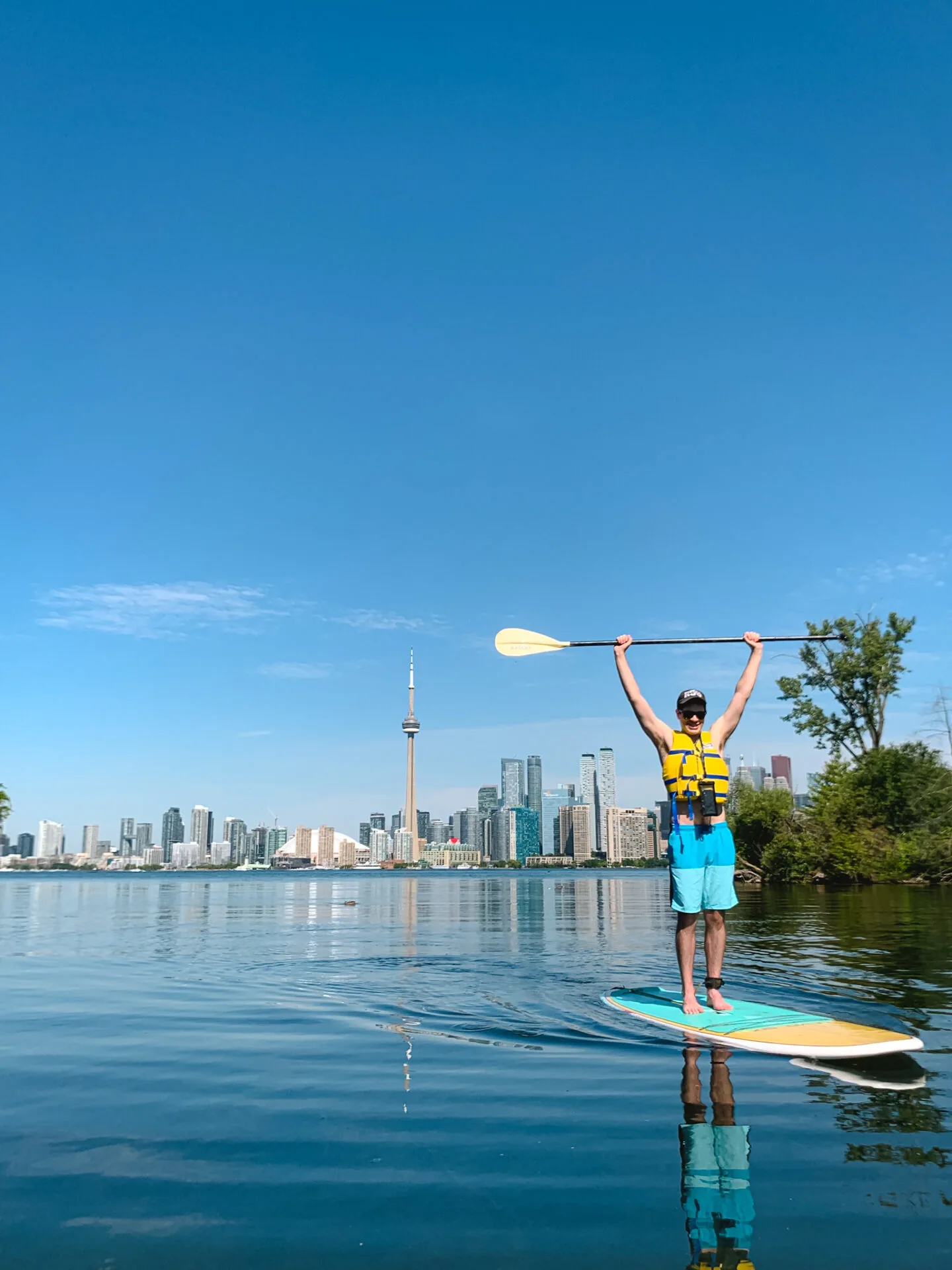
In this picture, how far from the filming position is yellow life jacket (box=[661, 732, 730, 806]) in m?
7.67

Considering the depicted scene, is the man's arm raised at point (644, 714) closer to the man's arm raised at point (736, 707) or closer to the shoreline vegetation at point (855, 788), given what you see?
the man's arm raised at point (736, 707)

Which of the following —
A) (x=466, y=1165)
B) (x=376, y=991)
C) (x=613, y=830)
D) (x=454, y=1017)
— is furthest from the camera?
(x=613, y=830)

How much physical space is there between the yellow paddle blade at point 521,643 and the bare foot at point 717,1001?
13.8 ft

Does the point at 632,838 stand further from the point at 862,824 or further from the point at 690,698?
the point at 690,698

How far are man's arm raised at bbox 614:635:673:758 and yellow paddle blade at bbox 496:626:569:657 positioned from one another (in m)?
2.24

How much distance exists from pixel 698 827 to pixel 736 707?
1094 millimetres

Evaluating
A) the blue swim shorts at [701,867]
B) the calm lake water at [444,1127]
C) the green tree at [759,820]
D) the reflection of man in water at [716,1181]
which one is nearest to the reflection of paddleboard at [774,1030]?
the calm lake water at [444,1127]

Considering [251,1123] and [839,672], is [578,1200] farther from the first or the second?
[839,672]

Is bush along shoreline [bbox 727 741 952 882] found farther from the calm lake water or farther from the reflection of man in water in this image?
the reflection of man in water

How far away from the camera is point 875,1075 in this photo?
5785 millimetres

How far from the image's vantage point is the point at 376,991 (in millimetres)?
9859

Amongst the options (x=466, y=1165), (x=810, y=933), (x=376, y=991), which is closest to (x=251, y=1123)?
(x=466, y=1165)

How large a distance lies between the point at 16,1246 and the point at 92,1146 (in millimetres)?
1275

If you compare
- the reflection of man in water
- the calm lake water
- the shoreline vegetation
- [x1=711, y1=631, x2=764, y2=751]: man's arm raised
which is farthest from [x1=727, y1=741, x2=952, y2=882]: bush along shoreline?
the reflection of man in water
